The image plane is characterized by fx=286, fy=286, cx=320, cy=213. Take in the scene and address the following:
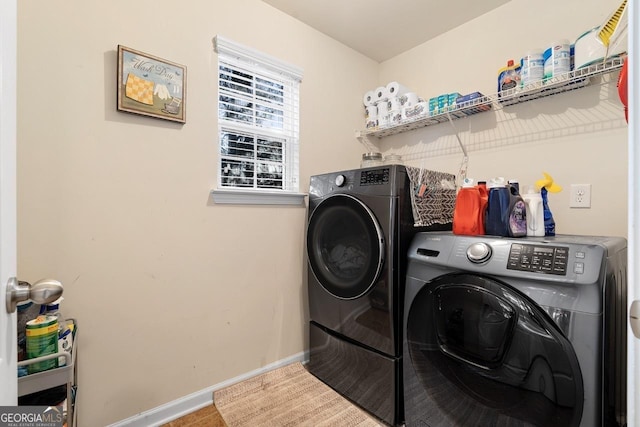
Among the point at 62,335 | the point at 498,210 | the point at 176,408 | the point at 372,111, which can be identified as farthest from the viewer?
the point at 372,111

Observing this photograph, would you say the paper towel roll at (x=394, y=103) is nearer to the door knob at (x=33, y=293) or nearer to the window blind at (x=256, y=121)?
the window blind at (x=256, y=121)

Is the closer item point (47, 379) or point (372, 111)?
point (47, 379)

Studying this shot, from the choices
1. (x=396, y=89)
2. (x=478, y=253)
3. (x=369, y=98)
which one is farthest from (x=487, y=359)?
(x=369, y=98)

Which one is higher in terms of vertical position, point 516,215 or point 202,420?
point 516,215

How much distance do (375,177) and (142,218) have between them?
1193 mm

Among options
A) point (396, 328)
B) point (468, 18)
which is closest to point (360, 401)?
point (396, 328)

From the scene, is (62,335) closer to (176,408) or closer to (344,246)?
(176,408)

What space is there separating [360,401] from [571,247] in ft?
4.19

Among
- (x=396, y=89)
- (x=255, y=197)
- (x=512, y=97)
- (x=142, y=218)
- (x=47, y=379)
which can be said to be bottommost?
(x=47, y=379)

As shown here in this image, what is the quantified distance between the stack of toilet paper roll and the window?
2.16 feet

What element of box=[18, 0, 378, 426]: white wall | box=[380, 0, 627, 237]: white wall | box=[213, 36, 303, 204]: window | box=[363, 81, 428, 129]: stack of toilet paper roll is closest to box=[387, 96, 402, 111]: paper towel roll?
box=[363, 81, 428, 129]: stack of toilet paper roll

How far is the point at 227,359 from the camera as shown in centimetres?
172

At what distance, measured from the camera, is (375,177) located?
1491 mm

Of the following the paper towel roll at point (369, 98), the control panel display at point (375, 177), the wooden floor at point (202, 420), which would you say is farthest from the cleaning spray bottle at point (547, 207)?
the wooden floor at point (202, 420)
